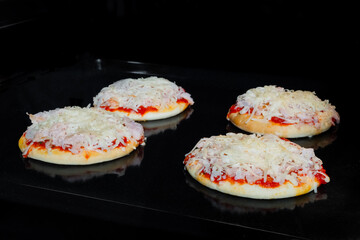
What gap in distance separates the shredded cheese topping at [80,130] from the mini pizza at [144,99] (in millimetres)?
358

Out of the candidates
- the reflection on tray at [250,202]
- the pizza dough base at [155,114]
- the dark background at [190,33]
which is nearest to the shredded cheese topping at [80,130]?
the pizza dough base at [155,114]

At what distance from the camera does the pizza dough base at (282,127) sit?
3.41 meters

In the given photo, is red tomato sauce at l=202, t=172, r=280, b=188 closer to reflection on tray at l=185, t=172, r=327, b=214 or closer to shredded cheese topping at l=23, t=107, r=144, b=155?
reflection on tray at l=185, t=172, r=327, b=214

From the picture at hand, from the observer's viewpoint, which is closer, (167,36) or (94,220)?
(94,220)

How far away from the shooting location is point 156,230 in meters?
2.86

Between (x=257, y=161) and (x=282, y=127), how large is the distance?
0.78 metres

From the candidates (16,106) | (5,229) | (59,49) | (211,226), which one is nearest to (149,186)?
(211,226)

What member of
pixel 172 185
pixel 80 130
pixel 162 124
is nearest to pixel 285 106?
pixel 162 124

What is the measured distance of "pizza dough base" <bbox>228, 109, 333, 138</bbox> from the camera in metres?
3.41

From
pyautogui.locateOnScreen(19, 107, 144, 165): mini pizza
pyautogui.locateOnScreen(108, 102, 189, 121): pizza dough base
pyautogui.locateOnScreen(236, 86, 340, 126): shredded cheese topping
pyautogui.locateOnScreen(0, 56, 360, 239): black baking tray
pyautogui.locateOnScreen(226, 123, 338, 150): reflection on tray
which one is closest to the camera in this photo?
pyautogui.locateOnScreen(0, 56, 360, 239): black baking tray

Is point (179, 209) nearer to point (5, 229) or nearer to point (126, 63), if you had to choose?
point (5, 229)

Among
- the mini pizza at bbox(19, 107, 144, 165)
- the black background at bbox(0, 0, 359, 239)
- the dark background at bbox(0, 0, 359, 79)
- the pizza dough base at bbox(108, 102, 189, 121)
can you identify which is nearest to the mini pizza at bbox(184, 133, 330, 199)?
the black background at bbox(0, 0, 359, 239)

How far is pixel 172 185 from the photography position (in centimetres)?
279

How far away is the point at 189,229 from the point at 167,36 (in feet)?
8.41
